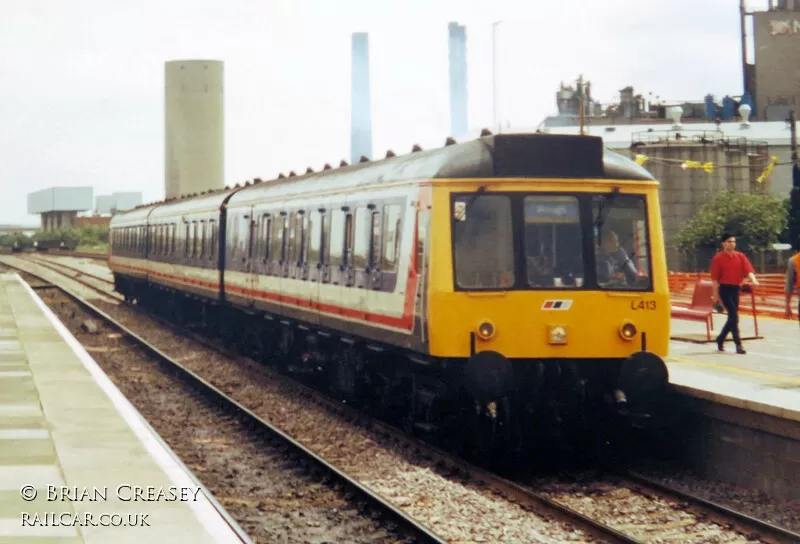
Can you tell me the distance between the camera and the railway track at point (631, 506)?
862cm

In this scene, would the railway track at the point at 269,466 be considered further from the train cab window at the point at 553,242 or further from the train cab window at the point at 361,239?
the train cab window at the point at 553,242

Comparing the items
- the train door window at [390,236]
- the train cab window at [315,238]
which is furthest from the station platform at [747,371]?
the train cab window at [315,238]

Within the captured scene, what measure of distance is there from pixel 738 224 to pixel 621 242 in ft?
140

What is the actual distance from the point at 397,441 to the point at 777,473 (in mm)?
3978

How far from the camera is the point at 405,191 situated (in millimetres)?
12086

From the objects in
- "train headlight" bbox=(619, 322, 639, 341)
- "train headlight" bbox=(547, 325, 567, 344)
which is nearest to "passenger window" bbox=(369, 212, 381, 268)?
"train headlight" bbox=(547, 325, 567, 344)

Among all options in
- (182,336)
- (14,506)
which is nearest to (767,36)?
(182,336)

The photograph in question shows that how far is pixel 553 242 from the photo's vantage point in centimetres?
1134

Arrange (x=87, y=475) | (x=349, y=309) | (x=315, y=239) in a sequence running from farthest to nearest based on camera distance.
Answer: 1. (x=315, y=239)
2. (x=349, y=309)
3. (x=87, y=475)

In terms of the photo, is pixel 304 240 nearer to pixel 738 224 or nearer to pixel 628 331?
Result: pixel 628 331

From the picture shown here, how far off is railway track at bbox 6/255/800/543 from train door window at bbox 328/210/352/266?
349 cm

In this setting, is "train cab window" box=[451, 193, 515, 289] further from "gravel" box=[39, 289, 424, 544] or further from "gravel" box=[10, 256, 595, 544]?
"gravel" box=[39, 289, 424, 544]

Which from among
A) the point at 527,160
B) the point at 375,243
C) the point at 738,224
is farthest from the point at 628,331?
the point at 738,224

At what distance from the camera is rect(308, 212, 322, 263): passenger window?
15.7 m
